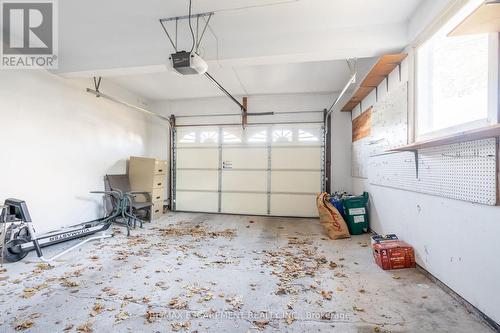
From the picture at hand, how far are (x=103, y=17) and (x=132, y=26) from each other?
303 mm

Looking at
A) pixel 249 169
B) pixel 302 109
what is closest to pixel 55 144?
pixel 249 169

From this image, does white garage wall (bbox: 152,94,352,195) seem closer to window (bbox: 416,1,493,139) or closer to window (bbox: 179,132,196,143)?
window (bbox: 179,132,196,143)

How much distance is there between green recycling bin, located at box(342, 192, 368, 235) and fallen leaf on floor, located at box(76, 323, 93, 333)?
12.1ft

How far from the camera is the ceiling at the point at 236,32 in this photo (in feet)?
8.16

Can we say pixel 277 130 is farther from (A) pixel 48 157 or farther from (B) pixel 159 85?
(A) pixel 48 157

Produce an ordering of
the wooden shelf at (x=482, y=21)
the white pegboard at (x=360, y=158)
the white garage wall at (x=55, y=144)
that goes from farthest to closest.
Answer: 1. the white pegboard at (x=360, y=158)
2. the white garage wall at (x=55, y=144)
3. the wooden shelf at (x=482, y=21)

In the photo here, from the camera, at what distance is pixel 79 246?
3354mm

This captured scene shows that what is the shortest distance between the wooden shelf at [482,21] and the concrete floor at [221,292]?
2052 millimetres

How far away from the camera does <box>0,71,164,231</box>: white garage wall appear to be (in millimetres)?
3166

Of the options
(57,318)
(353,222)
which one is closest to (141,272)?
(57,318)

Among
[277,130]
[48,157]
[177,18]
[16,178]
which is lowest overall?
[16,178]

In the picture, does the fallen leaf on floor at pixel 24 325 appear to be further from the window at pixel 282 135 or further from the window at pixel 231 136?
the window at pixel 282 135

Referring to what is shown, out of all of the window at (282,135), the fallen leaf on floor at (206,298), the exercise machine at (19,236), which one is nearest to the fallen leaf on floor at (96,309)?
the fallen leaf on floor at (206,298)

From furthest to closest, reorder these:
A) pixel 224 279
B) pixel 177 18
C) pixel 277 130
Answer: pixel 277 130 → pixel 177 18 → pixel 224 279
